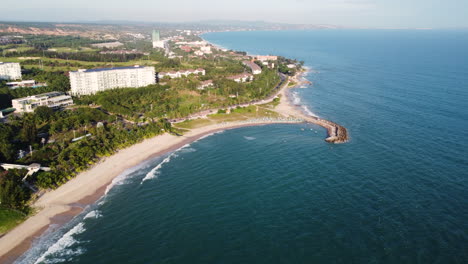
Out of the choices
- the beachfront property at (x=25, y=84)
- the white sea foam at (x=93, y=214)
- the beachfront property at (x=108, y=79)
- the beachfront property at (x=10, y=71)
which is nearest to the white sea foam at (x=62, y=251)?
the white sea foam at (x=93, y=214)

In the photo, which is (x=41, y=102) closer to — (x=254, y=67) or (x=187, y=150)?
(x=187, y=150)

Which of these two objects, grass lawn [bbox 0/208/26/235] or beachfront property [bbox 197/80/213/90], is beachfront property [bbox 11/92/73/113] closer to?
beachfront property [bbox 197/80/213/90]

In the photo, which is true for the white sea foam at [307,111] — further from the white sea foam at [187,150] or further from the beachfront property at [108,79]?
the beachfront property at [108,79]

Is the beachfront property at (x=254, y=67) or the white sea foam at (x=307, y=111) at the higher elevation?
the beachfront property at (x=254, y=67)

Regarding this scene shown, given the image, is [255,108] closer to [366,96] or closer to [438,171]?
[366,96]

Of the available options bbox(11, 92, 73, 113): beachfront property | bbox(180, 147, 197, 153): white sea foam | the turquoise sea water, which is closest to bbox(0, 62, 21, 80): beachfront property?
bbox(11, 92, 73, 113): beachfront property

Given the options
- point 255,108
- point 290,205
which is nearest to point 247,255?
point 290,205
